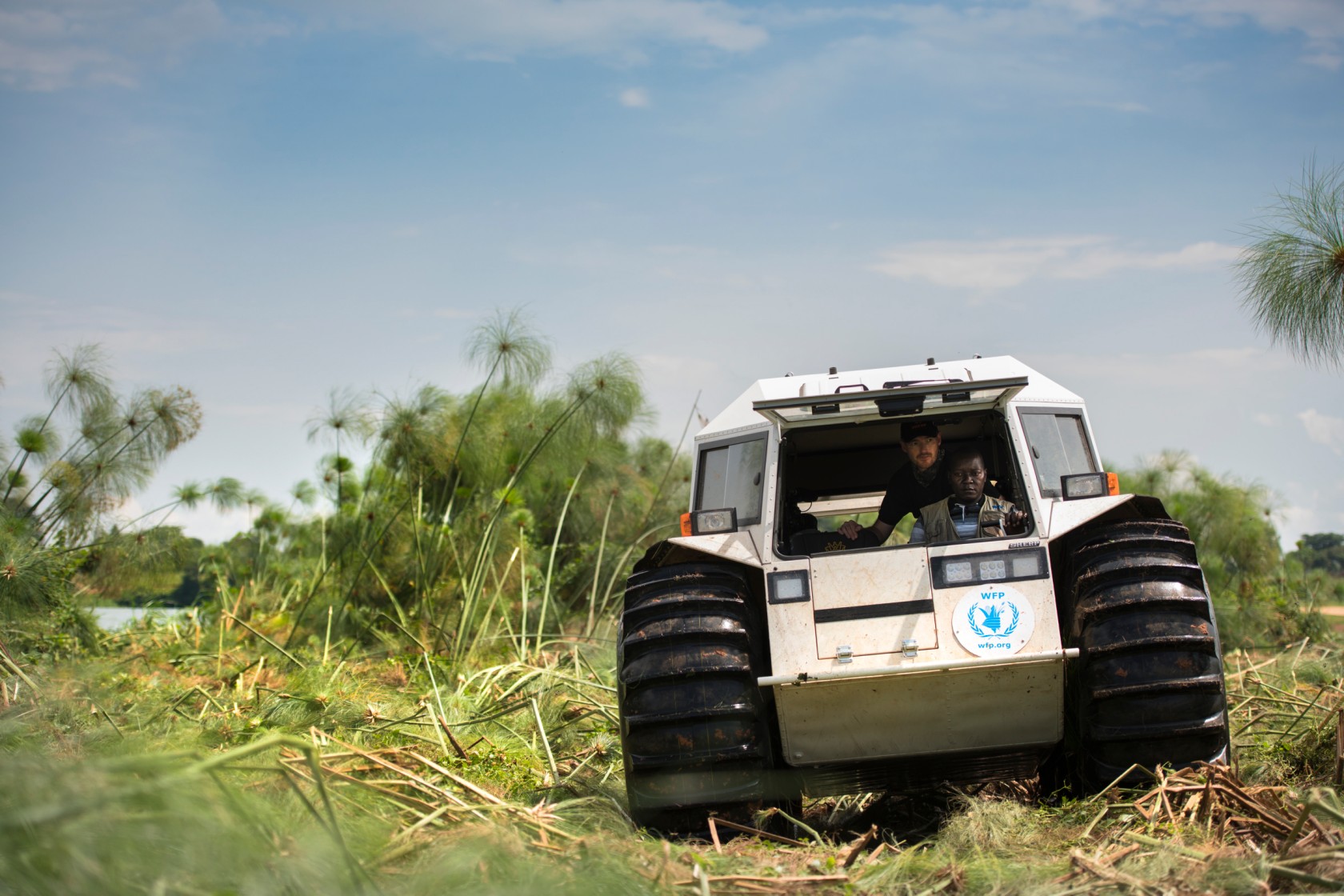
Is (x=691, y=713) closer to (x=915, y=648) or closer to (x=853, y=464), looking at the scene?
(x=915, y=648)

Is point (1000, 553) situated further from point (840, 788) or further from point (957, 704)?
point (840, 788)

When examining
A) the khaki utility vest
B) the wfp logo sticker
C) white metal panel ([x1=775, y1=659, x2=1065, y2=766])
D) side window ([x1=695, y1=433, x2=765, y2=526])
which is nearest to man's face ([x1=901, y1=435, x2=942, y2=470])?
the khaki utility vest

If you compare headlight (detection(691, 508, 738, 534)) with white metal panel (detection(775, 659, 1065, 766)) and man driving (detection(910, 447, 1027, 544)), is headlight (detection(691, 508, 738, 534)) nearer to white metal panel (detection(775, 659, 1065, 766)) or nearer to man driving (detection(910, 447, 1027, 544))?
white metal panel (detection(775, 659, 1065, 766))

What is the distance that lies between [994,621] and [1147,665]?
23.9 inches

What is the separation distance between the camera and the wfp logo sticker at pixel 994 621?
4984mm

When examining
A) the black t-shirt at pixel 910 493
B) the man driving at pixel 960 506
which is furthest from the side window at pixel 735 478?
the man driving at pixel 960 506

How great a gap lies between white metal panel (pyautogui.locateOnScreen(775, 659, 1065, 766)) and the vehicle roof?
1478 millimetres

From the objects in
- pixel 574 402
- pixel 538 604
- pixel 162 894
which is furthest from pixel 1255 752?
pixel 538 604

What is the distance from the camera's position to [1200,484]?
16.9 meters

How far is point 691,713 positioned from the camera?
194 inches

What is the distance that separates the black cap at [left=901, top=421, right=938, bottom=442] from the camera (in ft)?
20.1

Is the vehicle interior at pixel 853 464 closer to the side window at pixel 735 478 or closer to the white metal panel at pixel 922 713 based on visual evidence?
the side window at pixel 735 478

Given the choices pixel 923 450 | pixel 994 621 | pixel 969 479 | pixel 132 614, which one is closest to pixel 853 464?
pixel 923 450

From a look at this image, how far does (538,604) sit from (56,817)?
11291 mm
